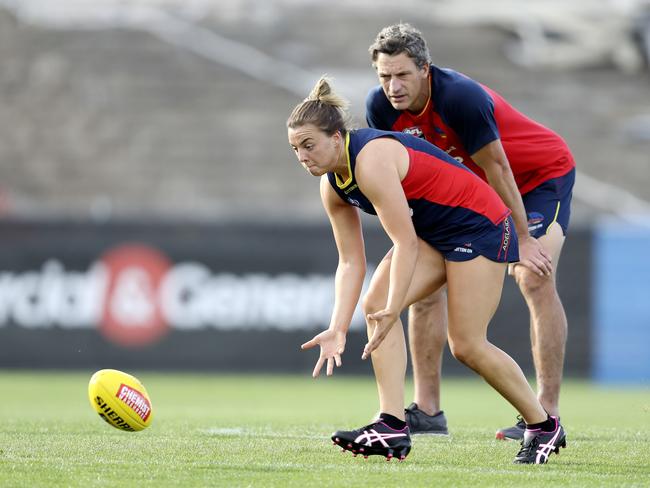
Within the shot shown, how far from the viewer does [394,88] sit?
21.3 feet

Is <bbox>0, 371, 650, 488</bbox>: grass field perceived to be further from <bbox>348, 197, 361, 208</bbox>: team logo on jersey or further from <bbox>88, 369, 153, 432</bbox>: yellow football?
<bbox>348, 197, 361, 208</bbox>: team logo on jersey

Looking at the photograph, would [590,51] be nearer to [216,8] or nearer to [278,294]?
[216,8]

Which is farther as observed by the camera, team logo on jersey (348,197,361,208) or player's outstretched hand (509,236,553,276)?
player's outstretched hand (509,236,553,276)

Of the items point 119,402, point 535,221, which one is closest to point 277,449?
point 119,402

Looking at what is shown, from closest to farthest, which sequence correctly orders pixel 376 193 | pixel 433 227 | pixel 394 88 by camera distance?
pixel 376 193 < pixel 433 227 < pixel 394 88

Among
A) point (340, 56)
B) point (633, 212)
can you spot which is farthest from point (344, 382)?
point (340, 56)

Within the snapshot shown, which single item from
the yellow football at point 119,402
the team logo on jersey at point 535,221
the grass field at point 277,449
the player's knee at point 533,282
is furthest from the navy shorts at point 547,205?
the yellow football at point 119,402

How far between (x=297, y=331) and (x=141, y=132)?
29.7 ft

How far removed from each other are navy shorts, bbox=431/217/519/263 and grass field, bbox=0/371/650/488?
39.3 inches

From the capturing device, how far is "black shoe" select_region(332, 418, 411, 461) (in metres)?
5.68

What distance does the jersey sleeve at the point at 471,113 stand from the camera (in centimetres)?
658

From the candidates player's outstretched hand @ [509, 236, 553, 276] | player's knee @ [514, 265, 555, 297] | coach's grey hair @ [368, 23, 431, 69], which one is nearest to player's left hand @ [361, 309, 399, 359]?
player's outstretched hand @ [509, 236, 553, 276]

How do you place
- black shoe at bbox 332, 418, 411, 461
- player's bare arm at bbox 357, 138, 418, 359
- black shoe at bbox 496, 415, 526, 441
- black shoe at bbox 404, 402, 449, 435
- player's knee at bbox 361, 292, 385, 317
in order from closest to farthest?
player's bare arm at bbox 357, 138, 418, 359 → black shoe at bbox 332, 418, 411, 461 → player's knee at bbox 361, 292, 385, 317 → black shoe at bbox 496, 415, 526, 441 → black shoe at bbox 404, 402, 449, 435

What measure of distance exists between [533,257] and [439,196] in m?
1.05
